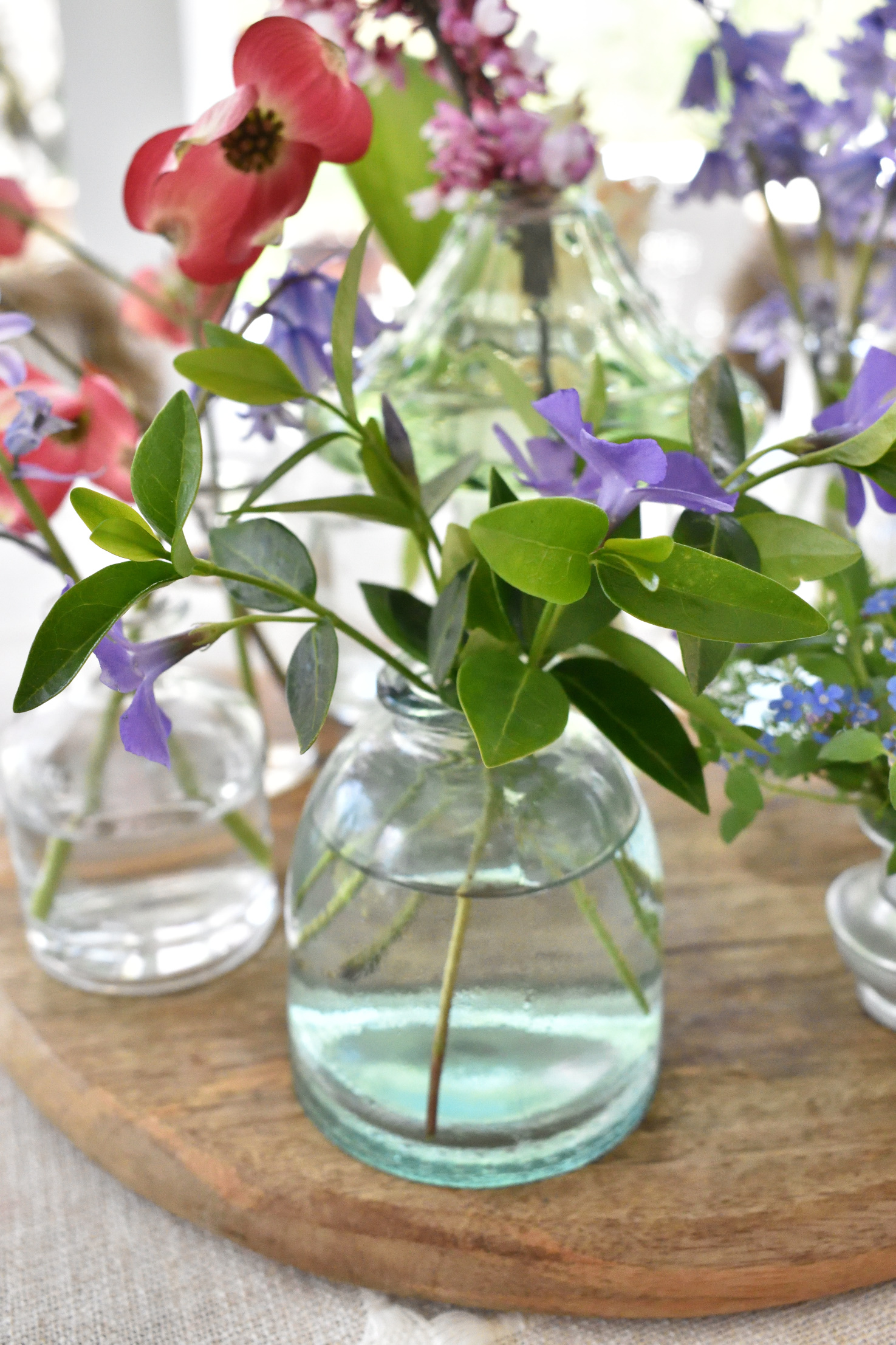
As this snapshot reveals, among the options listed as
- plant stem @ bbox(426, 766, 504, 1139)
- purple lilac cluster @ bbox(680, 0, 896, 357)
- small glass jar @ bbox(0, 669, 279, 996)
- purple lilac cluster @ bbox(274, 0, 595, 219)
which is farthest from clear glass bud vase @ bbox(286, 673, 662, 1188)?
purple lilac cluster @ bbox(680, 0, 896, 357)

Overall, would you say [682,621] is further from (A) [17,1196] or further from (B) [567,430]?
(A) [17,1196]

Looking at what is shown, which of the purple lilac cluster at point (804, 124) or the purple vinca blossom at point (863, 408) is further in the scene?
the purple lilac cluster at point (804, 124)

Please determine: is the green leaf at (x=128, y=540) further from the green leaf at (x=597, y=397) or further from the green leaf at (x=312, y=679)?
the green leaf at (x=597, y=397)

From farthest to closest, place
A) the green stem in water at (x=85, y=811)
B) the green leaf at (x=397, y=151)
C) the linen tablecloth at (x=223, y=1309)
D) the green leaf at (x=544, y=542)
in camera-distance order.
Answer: the green leaf at (x=397, y=151) → the green stem in water at (x=85, y=811) → the linen tablecloth at (x=223, y=1309) → the green leaf at (x=544, y=542)

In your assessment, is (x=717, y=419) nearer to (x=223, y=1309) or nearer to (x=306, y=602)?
(x=306, y=602)

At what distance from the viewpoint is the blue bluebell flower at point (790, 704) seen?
35 centimetres

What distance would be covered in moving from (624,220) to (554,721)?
607 millimetres

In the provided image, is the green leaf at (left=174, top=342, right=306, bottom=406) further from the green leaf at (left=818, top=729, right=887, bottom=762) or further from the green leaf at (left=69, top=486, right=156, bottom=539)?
the green leaf at (left=818, top=729, right=887, bottom=762)

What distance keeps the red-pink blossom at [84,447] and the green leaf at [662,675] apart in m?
0.18

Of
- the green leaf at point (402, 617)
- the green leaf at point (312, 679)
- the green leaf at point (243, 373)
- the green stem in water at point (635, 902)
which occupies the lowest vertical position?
the green stem in water at point (635, 902)

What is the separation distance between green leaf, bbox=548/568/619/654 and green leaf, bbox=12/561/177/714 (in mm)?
100

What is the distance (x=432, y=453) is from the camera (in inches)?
20.8

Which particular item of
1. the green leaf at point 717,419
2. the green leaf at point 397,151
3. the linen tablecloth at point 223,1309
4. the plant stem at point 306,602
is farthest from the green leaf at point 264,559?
the green leaf at point 397,151

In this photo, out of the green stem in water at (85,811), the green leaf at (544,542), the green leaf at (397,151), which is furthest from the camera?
the green leaf at (397,151)
